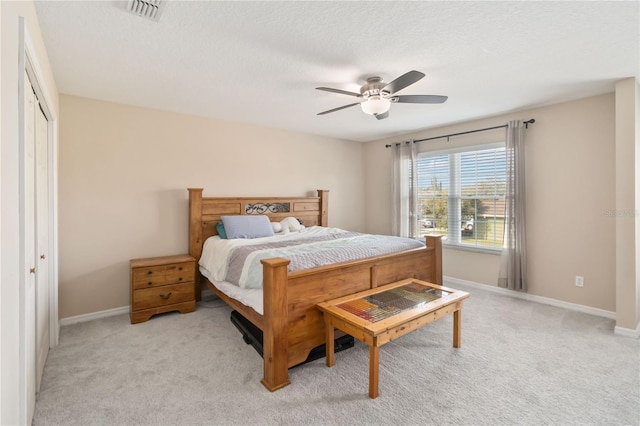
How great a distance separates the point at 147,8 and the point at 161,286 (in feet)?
8.58

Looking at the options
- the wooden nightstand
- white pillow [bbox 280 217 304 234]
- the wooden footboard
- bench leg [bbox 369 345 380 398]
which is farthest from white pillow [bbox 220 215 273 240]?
bench leg [bbox 369 345 380 398]

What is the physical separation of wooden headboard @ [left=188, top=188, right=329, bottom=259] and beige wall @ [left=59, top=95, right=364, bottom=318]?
0.52ft

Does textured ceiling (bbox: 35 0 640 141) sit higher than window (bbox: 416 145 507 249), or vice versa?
textured ceiling (bbox: 35 0 640 141)

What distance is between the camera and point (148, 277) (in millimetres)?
3240

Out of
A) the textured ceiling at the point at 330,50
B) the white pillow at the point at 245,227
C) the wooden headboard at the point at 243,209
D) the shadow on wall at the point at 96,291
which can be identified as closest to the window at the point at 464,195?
the textured ceiling at the point at 330,50

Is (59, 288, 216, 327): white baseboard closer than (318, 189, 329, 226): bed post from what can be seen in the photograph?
Yes

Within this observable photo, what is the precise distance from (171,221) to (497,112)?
4332 mm

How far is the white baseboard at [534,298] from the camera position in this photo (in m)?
3.33

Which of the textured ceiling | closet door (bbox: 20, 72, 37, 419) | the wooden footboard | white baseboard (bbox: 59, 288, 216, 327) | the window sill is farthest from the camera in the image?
the window sill

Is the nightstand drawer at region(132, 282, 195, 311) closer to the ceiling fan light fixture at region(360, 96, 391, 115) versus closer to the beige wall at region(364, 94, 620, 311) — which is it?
the ceiling fan light fixture at region(360, 96, 391, 115)

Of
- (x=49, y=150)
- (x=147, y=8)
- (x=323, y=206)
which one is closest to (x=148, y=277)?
(x=49, y=150)

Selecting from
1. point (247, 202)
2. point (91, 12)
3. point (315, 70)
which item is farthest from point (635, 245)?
point (91, 12)

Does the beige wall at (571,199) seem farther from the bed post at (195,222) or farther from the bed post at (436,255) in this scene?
the bed post at (195,222)

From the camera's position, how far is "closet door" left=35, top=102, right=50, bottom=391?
2.15m
